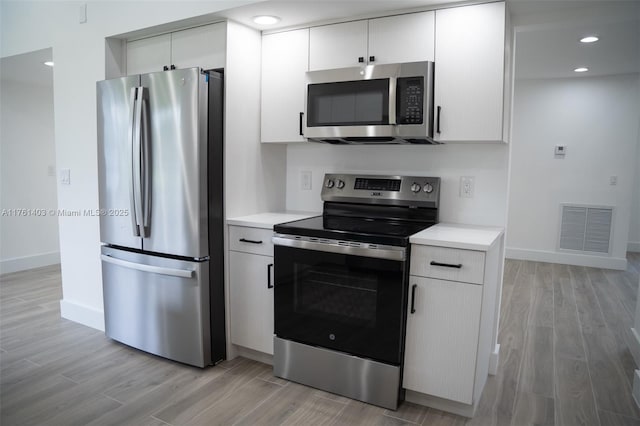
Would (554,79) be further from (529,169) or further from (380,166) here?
(380,166)

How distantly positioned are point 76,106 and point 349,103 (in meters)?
2.10

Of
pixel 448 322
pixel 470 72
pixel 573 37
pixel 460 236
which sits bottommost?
pixel 448 322

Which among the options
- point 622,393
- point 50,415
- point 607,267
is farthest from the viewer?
point 607,267

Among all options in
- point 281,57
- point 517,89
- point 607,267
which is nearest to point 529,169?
point 517,89

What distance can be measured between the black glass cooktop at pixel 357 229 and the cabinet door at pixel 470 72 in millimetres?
546

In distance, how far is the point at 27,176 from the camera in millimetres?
4770

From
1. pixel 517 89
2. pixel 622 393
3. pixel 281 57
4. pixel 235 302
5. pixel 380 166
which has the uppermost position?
pixel 517 89

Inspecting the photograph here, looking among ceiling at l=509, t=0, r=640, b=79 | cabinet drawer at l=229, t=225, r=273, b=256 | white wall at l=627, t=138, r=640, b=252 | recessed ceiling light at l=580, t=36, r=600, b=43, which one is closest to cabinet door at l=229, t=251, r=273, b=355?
cabinet drawer at l=229, t=225, r=273, b=256

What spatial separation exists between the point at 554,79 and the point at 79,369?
5916 mm

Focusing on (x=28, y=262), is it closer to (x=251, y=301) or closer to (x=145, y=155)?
(x=145, y=155)

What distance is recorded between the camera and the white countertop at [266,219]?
2.51 metres

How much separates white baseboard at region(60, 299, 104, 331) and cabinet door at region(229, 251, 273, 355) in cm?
121

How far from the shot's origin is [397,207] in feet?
8.48

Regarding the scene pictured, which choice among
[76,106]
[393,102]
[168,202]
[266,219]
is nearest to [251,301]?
[266,219]
